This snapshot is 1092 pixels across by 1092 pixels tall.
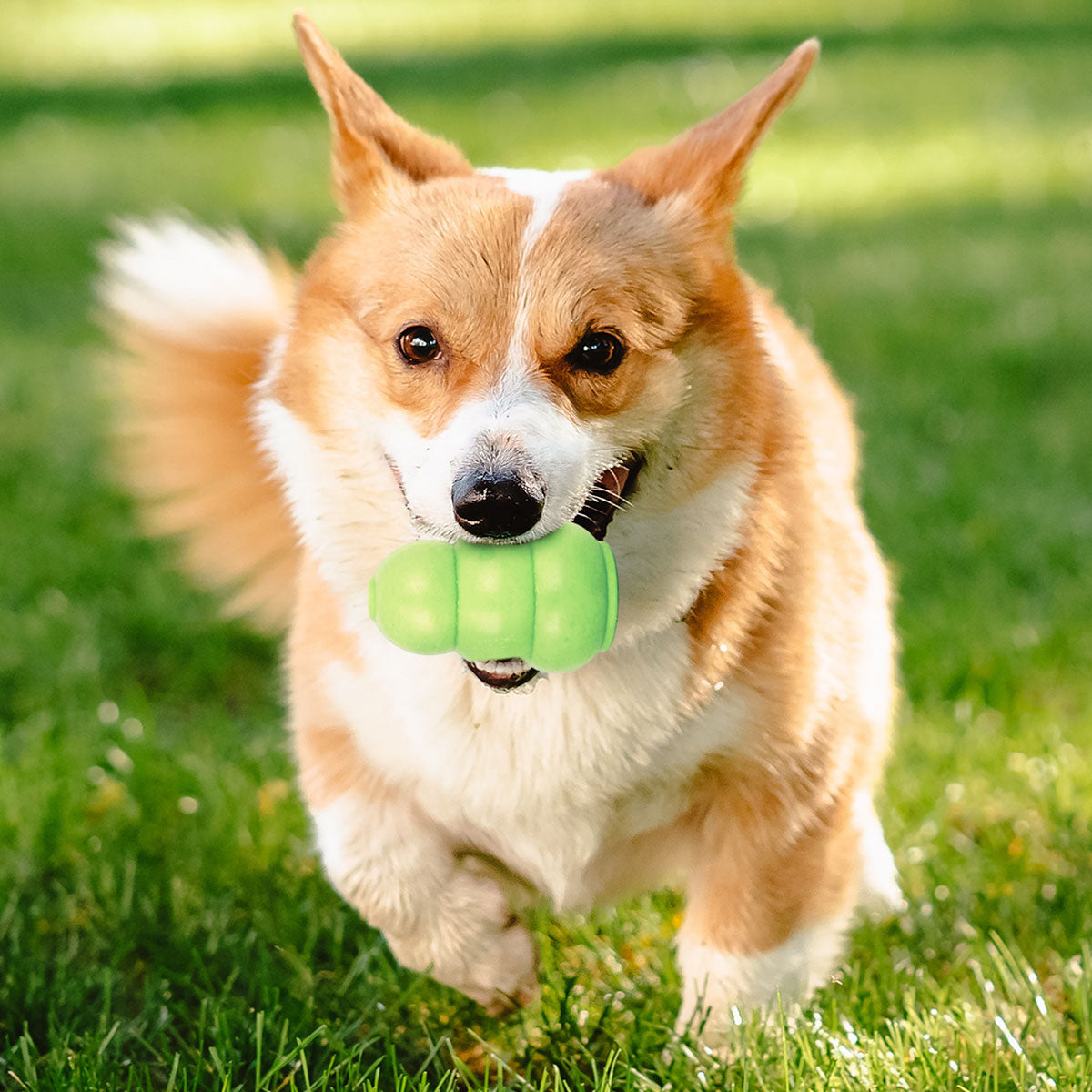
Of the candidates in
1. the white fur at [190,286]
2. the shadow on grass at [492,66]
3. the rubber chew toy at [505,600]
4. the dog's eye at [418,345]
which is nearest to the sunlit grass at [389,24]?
the shadow on grass at [492,66]

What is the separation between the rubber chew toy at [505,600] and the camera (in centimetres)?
227

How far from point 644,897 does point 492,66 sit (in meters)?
9.91

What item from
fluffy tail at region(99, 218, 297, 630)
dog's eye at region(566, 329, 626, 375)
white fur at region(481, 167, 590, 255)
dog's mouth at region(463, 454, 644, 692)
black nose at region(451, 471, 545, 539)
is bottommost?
fluffy tail at region(99, 218, 297, 630)

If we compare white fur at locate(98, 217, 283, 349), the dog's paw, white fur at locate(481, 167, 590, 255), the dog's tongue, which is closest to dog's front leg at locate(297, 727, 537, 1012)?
the dog's paw

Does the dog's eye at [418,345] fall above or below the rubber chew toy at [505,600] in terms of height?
above

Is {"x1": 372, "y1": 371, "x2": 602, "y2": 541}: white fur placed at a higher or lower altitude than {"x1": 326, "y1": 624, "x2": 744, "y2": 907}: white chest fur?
higher

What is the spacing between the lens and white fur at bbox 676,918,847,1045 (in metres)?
2.62

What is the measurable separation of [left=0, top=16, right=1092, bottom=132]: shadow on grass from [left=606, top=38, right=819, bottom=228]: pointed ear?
8310 mm

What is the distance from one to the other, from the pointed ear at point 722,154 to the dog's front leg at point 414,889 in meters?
1.09

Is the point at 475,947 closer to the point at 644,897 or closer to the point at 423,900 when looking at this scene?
the point at 423,900

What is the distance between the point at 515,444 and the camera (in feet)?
7.43

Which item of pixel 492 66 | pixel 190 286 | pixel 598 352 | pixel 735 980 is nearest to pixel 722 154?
pixel 598 352

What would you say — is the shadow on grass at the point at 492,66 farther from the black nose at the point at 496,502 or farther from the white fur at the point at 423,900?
the black nose at the point at 496,502

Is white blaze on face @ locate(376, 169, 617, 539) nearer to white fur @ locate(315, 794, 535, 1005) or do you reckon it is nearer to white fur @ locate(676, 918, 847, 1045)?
white fur @ locate(315, 794, 535, 1005)
